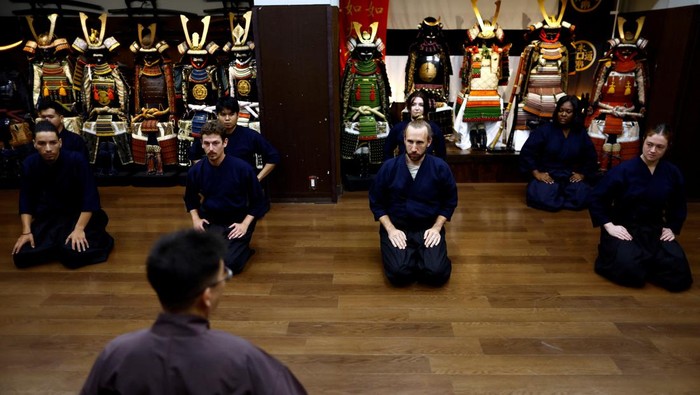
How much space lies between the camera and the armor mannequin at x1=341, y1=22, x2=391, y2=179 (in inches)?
217

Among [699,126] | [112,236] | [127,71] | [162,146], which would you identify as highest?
[127,71]

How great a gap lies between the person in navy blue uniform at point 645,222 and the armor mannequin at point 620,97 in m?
2.25

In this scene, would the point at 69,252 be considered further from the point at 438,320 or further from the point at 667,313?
the point at 667,313

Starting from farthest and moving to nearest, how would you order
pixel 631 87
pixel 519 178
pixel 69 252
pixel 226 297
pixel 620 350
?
pixel 519 178 → pixel 631 87 → pixel 69 252 → pixel 226 297 → pixel 620 350

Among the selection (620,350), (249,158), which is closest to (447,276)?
(620,350)

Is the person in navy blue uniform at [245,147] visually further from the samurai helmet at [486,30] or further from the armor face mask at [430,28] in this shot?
the samurai helmet at [486,30]

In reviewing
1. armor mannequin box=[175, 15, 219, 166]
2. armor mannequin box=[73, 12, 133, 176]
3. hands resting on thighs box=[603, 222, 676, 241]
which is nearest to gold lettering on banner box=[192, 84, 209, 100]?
armor mannequin box=[175, 15, 219, 166]

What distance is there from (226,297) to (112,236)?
1598 millimetres

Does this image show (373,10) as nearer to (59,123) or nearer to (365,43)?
(365,43)

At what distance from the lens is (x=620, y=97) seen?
17.9ft

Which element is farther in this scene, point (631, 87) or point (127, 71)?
point (127, 71)

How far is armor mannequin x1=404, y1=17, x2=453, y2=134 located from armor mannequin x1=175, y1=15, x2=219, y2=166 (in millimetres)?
2231

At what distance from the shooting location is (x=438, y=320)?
2928 millimetres

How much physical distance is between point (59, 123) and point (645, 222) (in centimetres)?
446
